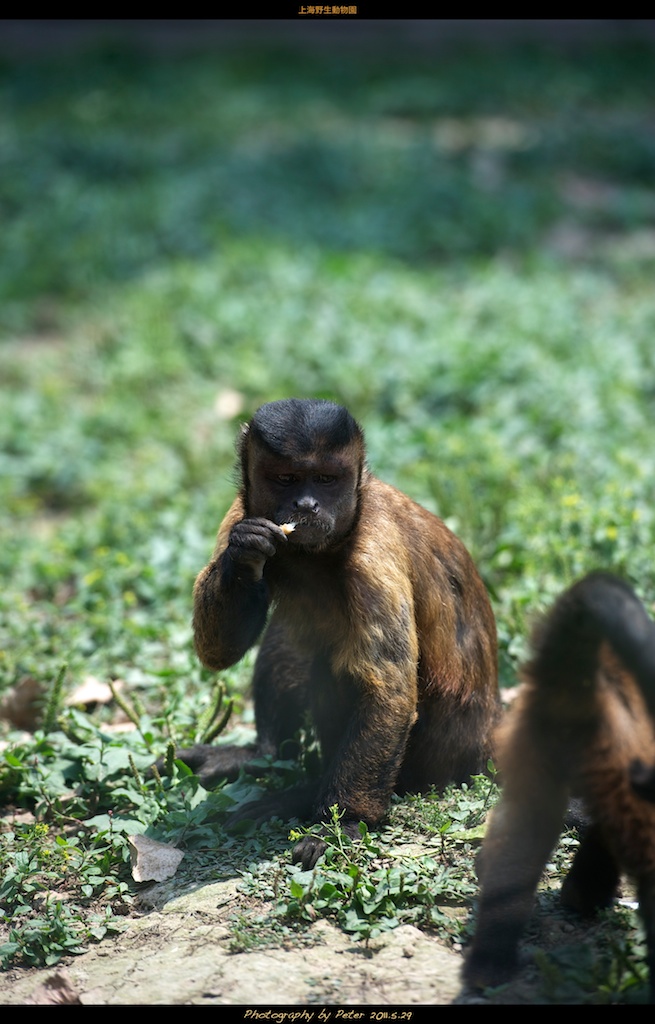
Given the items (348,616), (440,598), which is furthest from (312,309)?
(348,616)

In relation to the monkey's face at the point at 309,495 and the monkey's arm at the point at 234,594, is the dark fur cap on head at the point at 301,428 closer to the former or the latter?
the monkey's face at the point at 309,495

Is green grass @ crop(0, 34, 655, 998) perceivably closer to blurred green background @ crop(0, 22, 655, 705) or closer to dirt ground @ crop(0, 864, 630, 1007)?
blurred green background @ crop(0, 22, 655, 705)

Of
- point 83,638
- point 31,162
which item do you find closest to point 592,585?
point 83,638

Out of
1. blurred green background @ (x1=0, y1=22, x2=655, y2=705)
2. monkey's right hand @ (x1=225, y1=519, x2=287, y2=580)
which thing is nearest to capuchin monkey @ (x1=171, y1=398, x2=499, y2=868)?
monkey's right hand @ (x1=225, y1=519, x2=287, y2=580)

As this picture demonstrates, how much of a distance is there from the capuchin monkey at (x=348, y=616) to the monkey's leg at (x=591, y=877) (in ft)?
3.21

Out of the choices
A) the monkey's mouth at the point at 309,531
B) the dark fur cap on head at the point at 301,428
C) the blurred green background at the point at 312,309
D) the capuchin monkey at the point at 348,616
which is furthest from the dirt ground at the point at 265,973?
the blurred green background at the point at 312,309

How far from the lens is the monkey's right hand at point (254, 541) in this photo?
4.68 metres

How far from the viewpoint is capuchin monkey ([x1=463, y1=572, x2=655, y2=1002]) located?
3.46 m

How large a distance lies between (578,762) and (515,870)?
1.49 ft

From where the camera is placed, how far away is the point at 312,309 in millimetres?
11344

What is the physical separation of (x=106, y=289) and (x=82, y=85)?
26.6 ft

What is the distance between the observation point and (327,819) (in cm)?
479

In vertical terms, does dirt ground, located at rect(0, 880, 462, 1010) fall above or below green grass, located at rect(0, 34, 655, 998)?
below

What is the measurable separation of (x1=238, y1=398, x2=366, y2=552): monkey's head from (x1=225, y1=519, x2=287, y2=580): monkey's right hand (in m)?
0.12
